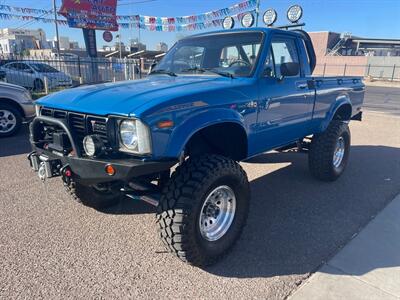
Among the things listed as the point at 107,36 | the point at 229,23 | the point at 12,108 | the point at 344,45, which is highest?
the point at 344,45

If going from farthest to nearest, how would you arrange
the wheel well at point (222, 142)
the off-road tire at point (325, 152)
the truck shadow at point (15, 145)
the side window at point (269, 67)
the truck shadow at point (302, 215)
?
the truck shadow at point (15, 145) → the off-road tire at point (325, 152) → the side window at point (269, 67) → the wheel well at point (222, 142) → the truck shadow at point (302, 215)

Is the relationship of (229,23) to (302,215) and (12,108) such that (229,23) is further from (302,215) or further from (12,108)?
(12,108)

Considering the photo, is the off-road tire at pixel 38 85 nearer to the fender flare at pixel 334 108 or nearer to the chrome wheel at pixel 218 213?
the fender flare at pixel 334 108

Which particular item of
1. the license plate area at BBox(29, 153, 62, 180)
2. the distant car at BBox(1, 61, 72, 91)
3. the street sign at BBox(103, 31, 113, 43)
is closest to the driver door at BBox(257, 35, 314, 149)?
the license plate area at BBox(29, 153, 62, 180)

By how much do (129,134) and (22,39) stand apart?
82.5 m

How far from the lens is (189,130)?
267cm

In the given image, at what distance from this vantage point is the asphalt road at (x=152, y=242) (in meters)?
2.62

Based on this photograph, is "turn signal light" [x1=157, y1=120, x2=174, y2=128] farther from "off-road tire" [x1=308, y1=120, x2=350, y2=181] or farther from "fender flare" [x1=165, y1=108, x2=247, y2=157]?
"off-road tire" [x1=308, y1=120, x2=350, y2=181]

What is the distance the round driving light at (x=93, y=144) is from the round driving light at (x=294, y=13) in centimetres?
381

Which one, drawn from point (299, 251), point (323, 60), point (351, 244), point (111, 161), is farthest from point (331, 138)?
point (323, 60)

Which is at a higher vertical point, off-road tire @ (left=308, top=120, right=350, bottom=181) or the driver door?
the driver door

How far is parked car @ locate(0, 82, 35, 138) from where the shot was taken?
22.9 ft

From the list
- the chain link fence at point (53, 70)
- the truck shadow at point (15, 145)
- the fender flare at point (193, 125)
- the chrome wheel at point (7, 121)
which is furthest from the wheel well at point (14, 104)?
the chain link fence at point (53, 70)

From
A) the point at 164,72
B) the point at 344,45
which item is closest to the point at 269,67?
the point at 164,72
